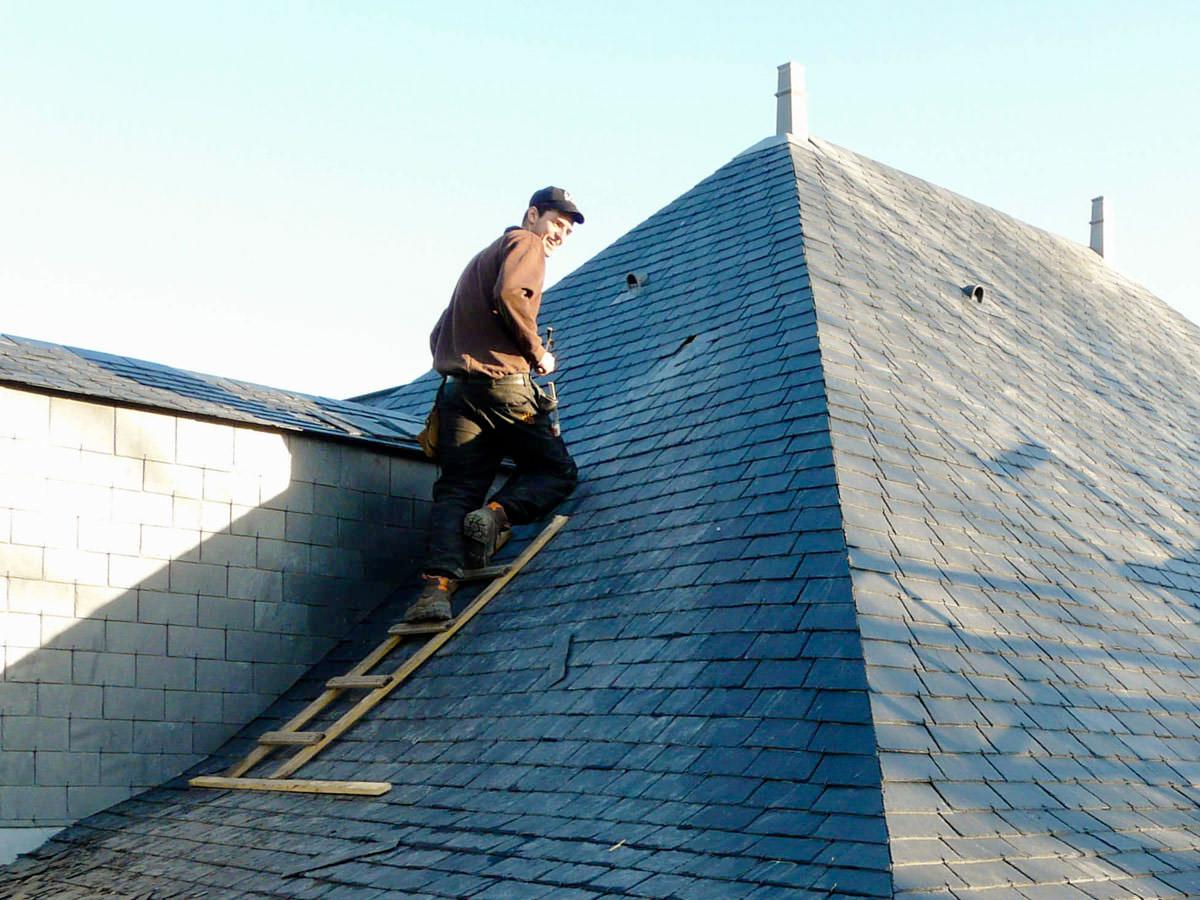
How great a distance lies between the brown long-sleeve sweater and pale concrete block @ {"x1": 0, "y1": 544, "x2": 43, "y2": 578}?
10.00 ft

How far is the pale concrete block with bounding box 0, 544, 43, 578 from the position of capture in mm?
9281

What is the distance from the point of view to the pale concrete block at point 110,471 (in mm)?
9797

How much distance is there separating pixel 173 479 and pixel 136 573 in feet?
2.44

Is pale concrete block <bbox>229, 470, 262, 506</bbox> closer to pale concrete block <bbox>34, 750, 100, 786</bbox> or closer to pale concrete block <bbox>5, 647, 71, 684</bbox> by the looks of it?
pale concrete block <bbox>5, 647, 71, 684</bbox>

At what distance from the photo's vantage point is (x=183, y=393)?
10891 mm

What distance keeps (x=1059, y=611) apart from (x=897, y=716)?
2457 millimetres

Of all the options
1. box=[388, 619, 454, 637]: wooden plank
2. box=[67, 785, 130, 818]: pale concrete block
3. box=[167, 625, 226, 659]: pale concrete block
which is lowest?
box=[67, 785, 130, 818]: pale concrete block

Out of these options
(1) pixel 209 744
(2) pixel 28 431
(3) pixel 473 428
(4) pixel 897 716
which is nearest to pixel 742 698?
(4) pixel 897 716

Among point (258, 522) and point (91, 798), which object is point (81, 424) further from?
point (91, 798)

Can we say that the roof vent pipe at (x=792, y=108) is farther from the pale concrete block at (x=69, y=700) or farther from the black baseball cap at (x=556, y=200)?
the pale concrete block at (x=69, y=700)

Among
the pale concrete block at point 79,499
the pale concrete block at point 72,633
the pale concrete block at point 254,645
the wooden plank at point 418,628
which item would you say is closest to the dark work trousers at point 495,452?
the wooden plank at point 418,628

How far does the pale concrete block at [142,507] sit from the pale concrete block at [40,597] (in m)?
0.63

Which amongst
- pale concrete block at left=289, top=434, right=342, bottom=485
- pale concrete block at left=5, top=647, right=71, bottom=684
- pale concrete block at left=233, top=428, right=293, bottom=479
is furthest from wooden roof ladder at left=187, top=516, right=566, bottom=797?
pale concrete block at left=233, top=428, right=293, bottom=479

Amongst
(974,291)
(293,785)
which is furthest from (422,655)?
(974,291)
